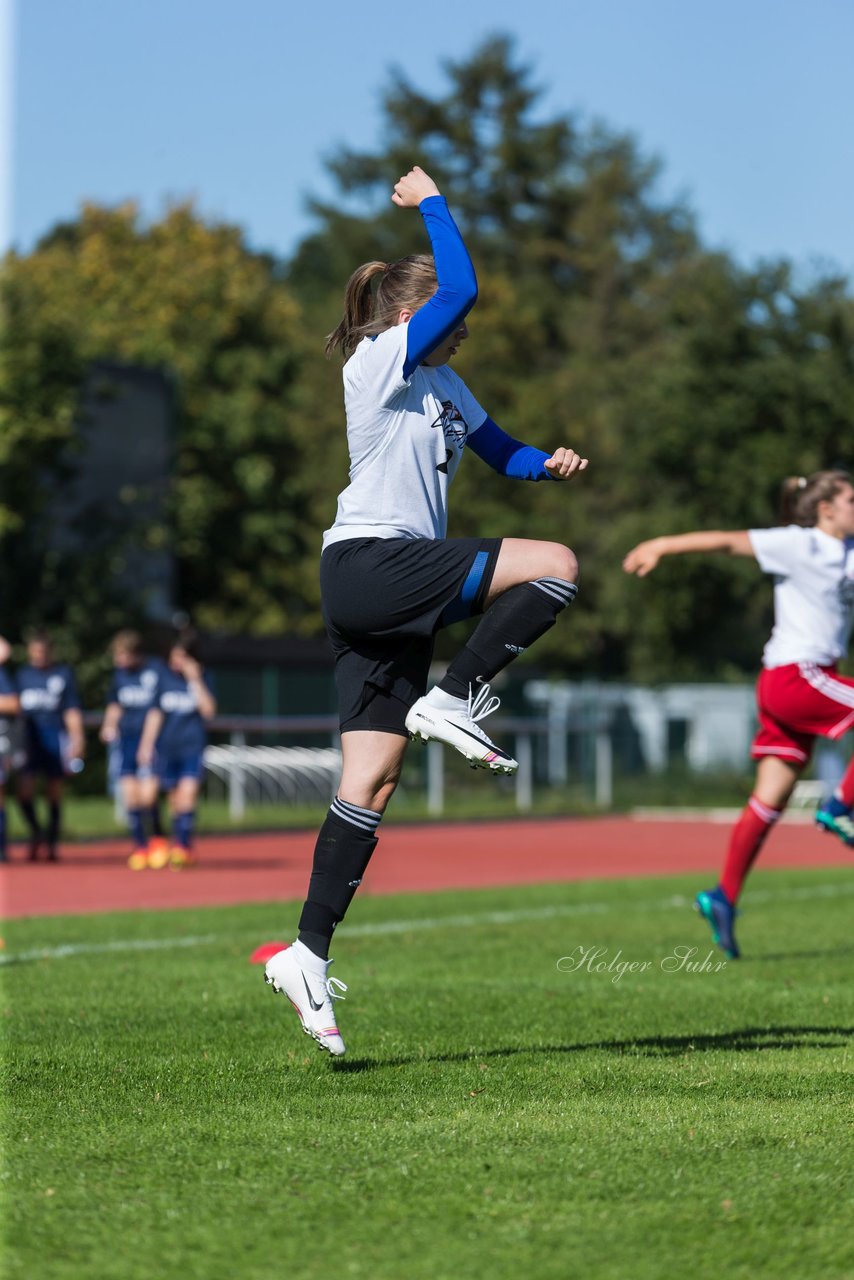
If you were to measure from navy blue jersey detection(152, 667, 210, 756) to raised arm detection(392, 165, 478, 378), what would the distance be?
12.1 metres

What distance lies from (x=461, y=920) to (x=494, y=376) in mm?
39348

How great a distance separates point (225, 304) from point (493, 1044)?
44.2m

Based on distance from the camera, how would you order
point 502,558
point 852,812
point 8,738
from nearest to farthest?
point 502,558 < point 852,812 < point 8,738

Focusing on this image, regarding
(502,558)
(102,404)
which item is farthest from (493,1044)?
(102,404)

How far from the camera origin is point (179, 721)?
55.2ft

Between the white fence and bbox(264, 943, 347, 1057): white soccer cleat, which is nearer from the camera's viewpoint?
bbox(264, 943, 347, 1057): white soccer cleat

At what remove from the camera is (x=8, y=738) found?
1736 cm

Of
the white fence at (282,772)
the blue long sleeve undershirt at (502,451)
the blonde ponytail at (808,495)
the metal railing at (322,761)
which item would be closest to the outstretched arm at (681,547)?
the blonde ponytail at (808,495)

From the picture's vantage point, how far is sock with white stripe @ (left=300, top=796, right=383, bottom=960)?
5.18 metres

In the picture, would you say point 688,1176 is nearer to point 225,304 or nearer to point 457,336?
point 457,336

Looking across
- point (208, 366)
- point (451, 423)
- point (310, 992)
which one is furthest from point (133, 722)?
point (208, 366)

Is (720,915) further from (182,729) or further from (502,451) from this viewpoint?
(182,729)

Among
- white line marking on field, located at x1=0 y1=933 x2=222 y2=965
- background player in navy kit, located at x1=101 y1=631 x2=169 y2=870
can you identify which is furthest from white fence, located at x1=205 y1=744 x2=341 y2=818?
white line marking on field, located at x1=0 y1=933 x2=222 y2=965

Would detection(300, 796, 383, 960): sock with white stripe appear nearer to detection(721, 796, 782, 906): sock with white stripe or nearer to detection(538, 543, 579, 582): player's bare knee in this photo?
detection(538, 543, 579, 582): player's bare knee
